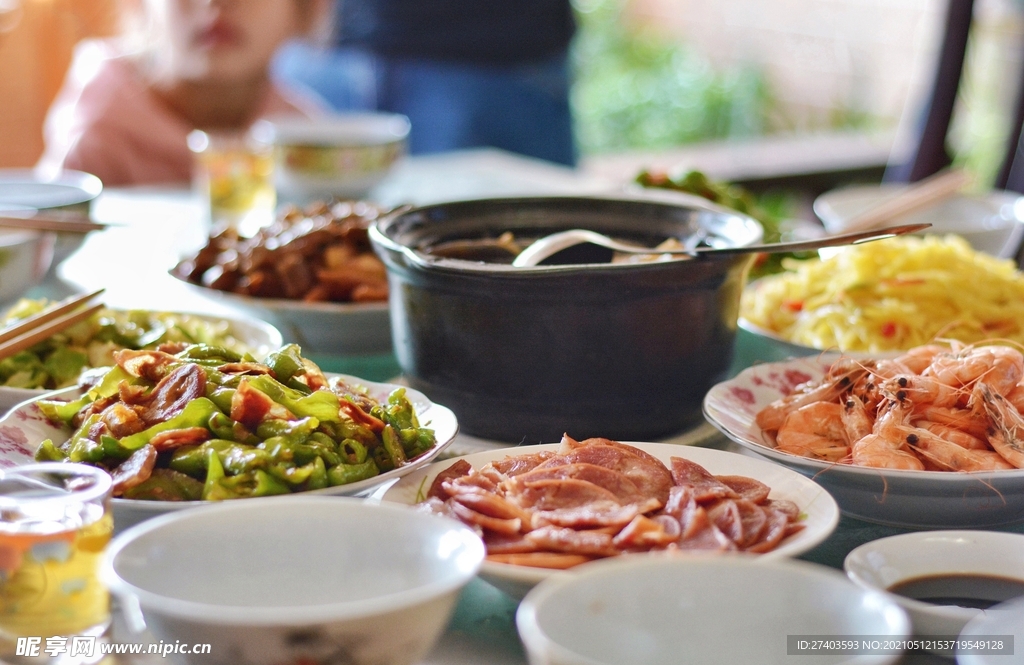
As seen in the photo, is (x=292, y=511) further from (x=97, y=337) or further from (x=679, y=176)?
(x=679, y=176)

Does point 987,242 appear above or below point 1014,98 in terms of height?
below

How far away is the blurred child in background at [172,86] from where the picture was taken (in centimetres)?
344

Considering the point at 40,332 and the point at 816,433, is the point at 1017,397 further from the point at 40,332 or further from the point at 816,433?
the point at 40,332

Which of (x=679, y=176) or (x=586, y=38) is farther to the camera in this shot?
(x=586, y=38)

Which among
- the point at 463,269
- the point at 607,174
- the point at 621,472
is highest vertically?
the point at 463,269

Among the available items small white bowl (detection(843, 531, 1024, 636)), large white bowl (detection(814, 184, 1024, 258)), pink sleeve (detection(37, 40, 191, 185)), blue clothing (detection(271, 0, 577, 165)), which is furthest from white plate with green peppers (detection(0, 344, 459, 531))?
blue clothing (detection(271, 0, 577, 165))

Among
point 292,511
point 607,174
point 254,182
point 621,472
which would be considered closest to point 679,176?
point 254,182

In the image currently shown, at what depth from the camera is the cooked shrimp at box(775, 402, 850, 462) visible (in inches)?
46.9

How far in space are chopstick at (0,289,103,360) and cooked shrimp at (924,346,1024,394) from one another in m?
Result: 1.13

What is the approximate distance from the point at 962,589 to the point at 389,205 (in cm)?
197

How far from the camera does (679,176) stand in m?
2.39

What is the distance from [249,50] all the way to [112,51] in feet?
2.73

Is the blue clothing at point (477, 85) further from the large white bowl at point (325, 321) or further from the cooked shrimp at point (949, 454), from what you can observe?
the cooked shrimp at point (949, 454)

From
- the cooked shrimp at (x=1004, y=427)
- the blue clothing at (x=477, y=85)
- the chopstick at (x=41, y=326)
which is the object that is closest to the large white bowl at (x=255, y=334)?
the chopstick at (x=41, y=326)
